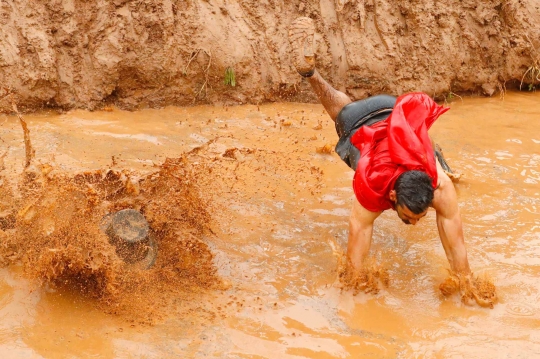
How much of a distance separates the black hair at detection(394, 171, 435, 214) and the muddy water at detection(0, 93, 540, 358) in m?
0.65

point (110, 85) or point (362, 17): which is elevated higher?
point (362, 17)

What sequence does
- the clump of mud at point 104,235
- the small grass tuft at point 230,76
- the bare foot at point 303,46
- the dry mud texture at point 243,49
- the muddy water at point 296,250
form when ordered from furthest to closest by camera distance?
1. the small grass tuft at point 230,76
2. the dry mud texture at point 243,49
3. the bare foot at point 303,46
4. the clump of mud at point 104,235
5. the muddy water at point 296,250

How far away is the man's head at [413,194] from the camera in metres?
3.31

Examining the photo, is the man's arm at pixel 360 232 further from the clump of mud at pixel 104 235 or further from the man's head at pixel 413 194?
the clump of mud at pixel 104 235

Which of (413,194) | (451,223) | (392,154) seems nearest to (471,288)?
(451,223)

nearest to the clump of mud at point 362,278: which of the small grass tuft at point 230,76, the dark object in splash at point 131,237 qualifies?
the dark object in splash at point 131,237

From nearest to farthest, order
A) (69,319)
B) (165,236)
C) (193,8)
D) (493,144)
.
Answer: (69,319)
(165,236)
(493,144)
(193,8)

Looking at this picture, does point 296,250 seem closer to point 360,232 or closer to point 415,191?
point 360,232

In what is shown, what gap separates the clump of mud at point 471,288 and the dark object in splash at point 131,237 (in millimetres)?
1661

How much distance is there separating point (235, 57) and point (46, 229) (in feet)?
9.90

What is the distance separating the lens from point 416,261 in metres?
4.09

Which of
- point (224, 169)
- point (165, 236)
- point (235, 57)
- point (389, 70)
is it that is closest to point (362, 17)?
point (389, 70)

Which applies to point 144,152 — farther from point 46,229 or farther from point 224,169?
point 46,229

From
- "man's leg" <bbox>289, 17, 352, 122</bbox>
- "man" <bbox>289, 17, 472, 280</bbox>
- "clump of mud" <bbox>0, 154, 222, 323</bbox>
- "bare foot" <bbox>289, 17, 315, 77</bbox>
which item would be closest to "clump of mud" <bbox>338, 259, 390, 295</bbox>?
"man" <bbox>289, 17, 472, 280</bbox>
